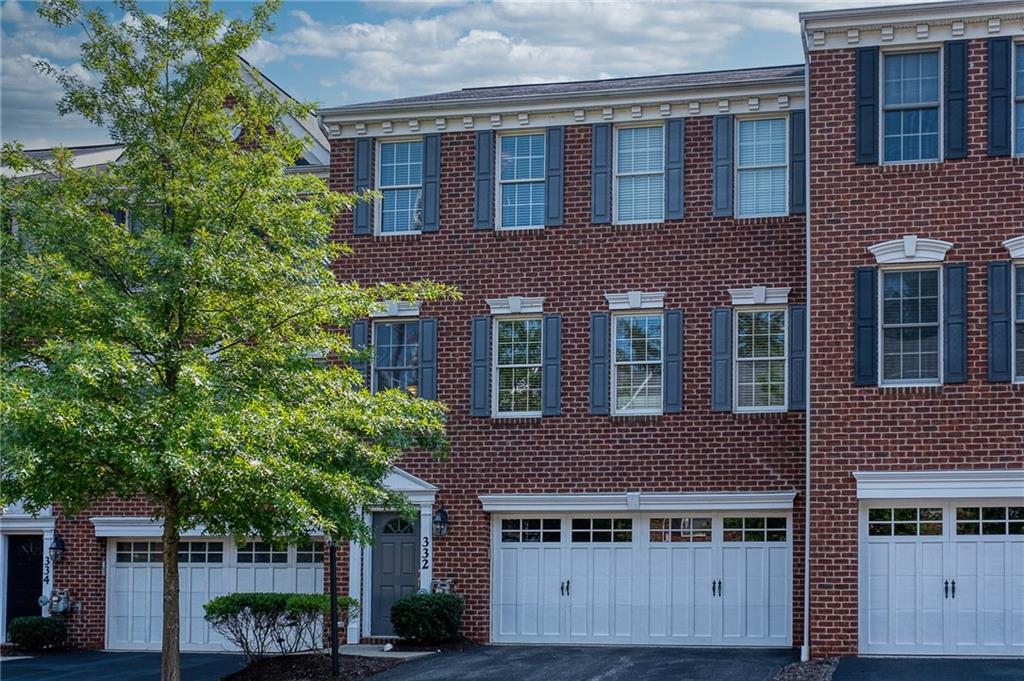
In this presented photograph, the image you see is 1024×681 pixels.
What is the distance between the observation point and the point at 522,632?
24.2 m

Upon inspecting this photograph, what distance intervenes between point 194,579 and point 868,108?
1434cm

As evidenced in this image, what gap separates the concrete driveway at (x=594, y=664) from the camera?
66.7ft

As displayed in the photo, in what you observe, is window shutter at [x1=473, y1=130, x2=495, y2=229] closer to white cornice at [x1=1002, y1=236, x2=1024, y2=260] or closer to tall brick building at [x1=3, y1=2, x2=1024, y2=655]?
tall brick building at [x1=3, y1=2, x2=1024, y2=655]

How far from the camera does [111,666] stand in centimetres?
2397

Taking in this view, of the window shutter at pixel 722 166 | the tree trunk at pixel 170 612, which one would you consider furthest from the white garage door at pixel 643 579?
the tree trunk at pixel 170 612

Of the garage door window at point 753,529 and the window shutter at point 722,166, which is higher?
the window shutter at point 722,166

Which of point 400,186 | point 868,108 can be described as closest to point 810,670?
point 868,108

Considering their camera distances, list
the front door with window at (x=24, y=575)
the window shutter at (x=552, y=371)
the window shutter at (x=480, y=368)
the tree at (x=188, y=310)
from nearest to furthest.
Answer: the tree at (x=188, y=310) → the window shutter at (x=552, y=371) → the window shutter at (x=480, y=368) → the front door with window at (x=24, y=575)

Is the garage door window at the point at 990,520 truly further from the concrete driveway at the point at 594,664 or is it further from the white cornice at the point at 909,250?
the white cornice at the point at 909,250

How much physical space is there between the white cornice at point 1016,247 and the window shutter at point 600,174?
6352 millimetres

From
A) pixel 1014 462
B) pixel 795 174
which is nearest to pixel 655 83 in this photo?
pixel 795 174

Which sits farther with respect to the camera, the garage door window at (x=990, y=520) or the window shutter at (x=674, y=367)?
the window shutter at (x=674, y=367)

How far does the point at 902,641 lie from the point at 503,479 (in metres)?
6.86

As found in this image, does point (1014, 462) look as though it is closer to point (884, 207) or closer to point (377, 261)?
point (884, 207)
